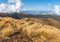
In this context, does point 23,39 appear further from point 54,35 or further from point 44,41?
point 54,35

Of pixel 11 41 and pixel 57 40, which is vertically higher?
pixel 57 40

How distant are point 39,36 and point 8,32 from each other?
3468 mm

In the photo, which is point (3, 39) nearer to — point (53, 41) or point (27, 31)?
point (27, 31)

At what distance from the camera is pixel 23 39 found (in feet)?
58.6

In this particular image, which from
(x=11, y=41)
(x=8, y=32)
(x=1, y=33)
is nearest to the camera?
(x=11, y=41)

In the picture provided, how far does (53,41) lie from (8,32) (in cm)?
490

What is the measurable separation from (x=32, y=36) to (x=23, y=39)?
2.37 metres

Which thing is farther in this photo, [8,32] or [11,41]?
[8,32]

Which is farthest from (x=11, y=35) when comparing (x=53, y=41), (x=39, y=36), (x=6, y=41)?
(x=53, y=41)

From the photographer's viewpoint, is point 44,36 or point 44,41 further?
point 44,36

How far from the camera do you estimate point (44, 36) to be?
2086 cm

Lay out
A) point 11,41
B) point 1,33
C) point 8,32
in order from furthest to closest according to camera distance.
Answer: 1. point 1,33
2. point 8,32
3. point 11,41

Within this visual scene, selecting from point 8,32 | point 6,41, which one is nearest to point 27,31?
point 8,32

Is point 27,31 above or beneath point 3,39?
→ above
